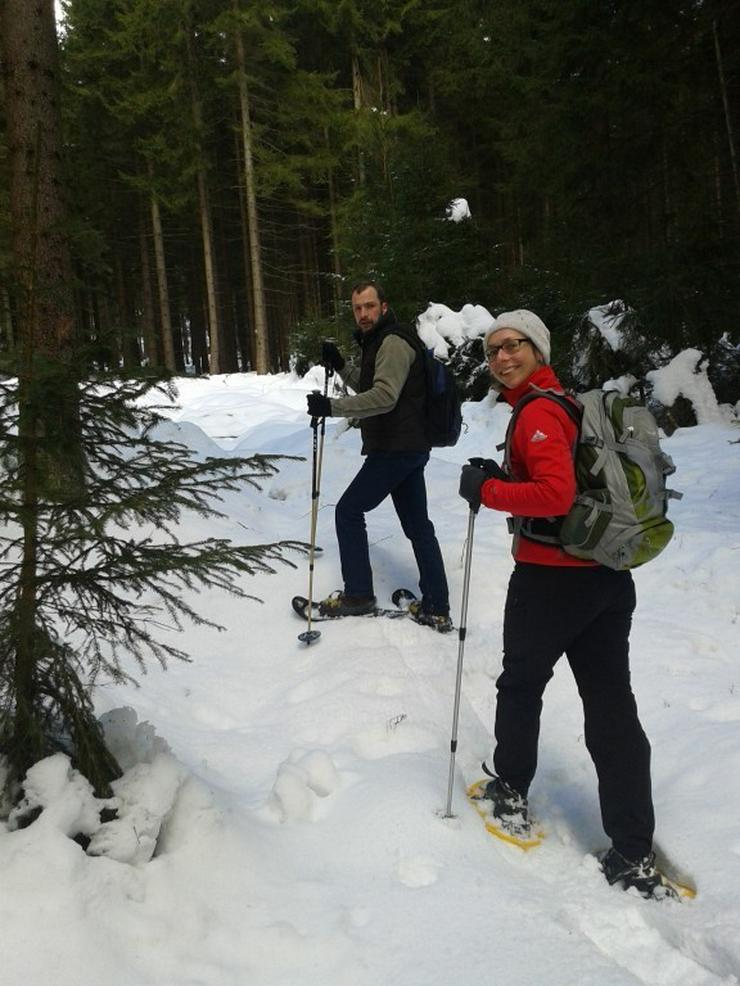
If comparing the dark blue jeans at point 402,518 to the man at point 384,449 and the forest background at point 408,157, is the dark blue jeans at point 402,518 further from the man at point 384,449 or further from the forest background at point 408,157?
the forest background at point 408,157

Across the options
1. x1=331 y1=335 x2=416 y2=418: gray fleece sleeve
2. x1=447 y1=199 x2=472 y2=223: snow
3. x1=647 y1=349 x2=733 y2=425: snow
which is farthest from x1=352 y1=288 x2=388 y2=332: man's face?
x1=447 y1=199 x2=472 y2=223: snow

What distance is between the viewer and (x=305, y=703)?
4129 millimetres

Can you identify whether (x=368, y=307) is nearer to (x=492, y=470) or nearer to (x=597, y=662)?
(x=492, y=470)

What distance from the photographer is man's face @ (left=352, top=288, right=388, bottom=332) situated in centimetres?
476

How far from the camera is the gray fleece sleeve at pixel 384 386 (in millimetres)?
4480

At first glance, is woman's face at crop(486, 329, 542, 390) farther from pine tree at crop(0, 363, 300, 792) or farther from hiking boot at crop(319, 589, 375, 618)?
hiking boot at crop(319, 589, 375, 618)

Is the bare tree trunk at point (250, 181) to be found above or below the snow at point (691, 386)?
above

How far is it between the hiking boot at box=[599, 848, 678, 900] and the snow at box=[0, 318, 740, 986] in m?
0.05

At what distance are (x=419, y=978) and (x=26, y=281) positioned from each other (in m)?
2.84

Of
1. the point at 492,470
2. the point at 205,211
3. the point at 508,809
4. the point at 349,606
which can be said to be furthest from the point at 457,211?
the point at 508,809

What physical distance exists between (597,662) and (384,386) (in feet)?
7.66

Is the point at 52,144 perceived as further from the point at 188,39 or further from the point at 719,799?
the point at 188,39

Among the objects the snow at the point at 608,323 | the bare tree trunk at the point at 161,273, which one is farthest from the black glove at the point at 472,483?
the bare tree trunk at the point at 161,273

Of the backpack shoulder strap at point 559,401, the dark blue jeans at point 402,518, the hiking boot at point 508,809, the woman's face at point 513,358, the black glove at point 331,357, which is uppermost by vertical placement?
the black glove at point 331,357
